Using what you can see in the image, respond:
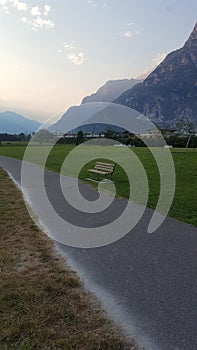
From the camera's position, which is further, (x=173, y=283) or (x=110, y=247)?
(x=110, y=247)

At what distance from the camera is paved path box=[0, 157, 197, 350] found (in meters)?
3.05

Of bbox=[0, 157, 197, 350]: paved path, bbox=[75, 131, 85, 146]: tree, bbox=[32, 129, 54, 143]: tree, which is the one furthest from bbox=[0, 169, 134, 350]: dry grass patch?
bbox=[32, 129, 54, 143]: tree

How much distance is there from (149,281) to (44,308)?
4.72 feet

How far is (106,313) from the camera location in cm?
334

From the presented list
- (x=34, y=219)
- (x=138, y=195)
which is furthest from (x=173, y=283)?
(x=138, y=195)

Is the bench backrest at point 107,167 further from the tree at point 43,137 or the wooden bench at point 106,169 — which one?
the tree at point 43,137

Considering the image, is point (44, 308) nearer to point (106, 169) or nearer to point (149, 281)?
point (149, 281)

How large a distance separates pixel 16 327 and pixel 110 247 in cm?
260

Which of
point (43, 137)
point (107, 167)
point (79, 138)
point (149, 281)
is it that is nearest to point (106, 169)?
point (107, 167)

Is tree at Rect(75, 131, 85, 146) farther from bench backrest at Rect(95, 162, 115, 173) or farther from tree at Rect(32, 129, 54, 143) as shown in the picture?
bench backrest at Rect(95, 162, 115, 173)

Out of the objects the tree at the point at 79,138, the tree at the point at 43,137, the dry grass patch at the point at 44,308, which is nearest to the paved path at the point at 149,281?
the dry grass patch at the point at 44,308

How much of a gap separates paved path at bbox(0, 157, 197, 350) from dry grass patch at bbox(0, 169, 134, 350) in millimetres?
221

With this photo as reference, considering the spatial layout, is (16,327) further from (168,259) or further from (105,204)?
(105,204)

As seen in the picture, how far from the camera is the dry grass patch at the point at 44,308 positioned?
2.84 m
